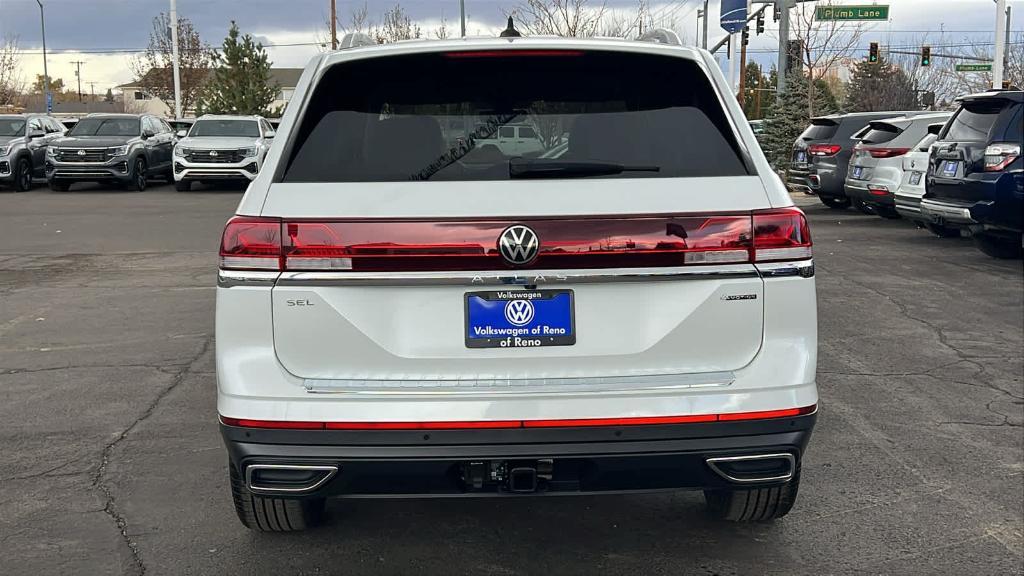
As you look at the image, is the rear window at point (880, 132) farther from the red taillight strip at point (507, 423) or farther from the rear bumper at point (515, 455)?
the red taillight strip at point (507, 423)

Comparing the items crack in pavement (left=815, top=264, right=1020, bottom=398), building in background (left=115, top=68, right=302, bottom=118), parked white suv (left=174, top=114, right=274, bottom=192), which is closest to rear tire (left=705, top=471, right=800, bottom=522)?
crack in pavement (left=815, top=264, right=1020, bottom=398)

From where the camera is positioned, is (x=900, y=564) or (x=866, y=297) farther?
(x=866, y=297)

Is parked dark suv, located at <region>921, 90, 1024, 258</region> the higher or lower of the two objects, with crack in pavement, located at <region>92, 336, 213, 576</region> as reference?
higher

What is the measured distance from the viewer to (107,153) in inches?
989

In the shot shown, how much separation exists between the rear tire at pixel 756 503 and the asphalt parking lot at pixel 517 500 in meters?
0.11

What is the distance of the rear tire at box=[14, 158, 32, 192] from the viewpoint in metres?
25.5

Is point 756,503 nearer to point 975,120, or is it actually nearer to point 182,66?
point 975,120

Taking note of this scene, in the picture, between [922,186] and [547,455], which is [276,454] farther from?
[922,186]

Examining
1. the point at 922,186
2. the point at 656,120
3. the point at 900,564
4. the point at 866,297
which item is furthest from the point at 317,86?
the point at 922,186

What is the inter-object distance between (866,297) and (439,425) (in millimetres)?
7671

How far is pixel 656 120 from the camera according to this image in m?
3.61

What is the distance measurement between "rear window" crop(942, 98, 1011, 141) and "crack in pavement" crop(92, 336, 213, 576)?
9.00 m

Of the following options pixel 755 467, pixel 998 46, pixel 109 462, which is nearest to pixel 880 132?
pixel 109 462

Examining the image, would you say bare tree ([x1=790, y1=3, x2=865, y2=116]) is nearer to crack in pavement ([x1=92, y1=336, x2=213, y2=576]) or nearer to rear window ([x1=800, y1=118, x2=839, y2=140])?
rear window ([x1=800, y1=118, x2=839, y2=140])
